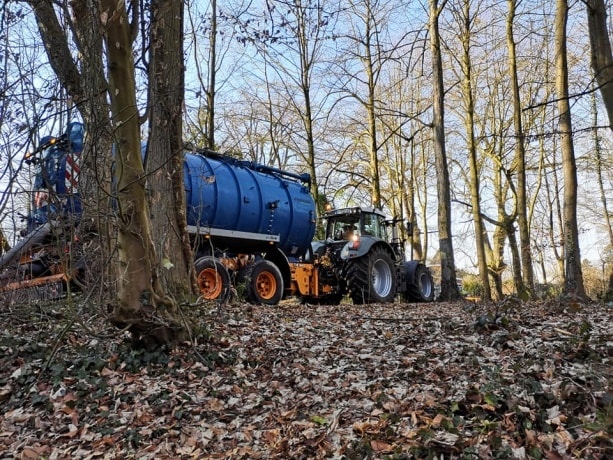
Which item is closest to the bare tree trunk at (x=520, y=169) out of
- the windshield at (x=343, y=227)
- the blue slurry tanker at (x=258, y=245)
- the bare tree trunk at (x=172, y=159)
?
the blue slurry tanker at (x=258, y=245)

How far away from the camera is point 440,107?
11992mm

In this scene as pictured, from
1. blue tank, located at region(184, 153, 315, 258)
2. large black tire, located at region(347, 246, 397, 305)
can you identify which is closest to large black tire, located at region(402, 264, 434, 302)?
large black tire, located at region(347, 246, 397, 305)

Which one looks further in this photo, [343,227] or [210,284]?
[343,227]

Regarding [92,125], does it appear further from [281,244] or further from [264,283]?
[281,244]

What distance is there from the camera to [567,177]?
838 cm

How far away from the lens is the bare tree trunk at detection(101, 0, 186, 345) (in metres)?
3.94

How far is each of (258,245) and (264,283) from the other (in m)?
0.78

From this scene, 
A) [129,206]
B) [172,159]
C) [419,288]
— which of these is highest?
[172,159]

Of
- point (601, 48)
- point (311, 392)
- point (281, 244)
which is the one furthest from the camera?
point (281, 244)

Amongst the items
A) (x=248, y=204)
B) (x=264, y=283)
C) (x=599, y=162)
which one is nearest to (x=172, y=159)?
(x=248, y=204)

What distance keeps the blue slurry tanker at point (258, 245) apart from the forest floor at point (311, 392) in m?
1.13

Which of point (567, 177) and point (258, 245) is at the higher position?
point (567, 177)

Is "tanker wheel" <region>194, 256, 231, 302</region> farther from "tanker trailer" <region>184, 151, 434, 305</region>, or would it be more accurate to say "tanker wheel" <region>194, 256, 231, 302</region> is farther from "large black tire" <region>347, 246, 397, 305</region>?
"large black tire" <region>347, 246, 397, 305</region>

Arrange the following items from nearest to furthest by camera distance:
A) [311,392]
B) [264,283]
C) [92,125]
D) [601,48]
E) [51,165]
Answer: [311,392], [92,125], [51,165], [601,48], [264,283]
